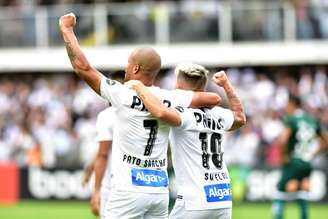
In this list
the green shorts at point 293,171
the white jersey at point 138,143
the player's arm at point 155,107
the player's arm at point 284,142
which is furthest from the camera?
the green shorts at point 293,171

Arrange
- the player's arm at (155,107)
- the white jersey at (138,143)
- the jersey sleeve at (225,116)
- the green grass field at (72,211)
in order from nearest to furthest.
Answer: the player's arm at (155,107) < the white jersey at (138,143) < the jersey sleeve at (225,116) < the green grass field at (72,211)

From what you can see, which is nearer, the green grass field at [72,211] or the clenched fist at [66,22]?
the clenched fist at [66,22]

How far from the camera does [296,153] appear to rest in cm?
1623

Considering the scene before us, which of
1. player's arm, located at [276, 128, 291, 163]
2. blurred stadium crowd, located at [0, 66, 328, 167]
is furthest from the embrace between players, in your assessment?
blurred stadium crowd, located at [0, 66, 328, 167]

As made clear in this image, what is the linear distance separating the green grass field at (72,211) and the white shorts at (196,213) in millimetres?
9567

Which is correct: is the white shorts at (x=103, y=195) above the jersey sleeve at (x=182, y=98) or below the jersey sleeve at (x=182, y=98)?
below

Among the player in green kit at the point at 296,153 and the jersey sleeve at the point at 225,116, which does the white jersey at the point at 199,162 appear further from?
the player in green kit at the point at 296,153

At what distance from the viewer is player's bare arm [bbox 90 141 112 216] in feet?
36.9

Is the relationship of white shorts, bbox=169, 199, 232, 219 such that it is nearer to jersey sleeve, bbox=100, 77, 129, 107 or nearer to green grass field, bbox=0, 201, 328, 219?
jersey sleeve, bbox=100, 77, 129, 107

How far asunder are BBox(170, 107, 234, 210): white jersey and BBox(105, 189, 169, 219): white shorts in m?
0.27

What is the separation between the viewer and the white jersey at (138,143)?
9117 mm

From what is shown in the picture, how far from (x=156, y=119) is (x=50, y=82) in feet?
75.7

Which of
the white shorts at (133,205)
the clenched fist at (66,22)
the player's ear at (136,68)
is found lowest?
the white shorts at (133,205)

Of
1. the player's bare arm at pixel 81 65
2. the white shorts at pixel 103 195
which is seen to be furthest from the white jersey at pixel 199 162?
the white shorts at pixel 103 195
